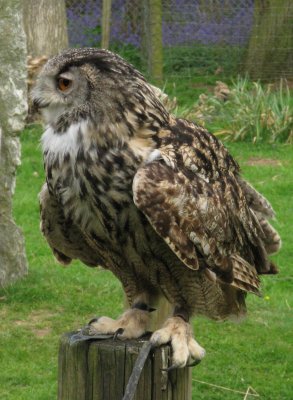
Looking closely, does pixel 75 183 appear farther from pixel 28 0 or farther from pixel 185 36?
pixel 185 36

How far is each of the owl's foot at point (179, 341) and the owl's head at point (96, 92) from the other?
771 mm

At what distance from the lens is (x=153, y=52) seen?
13.4m

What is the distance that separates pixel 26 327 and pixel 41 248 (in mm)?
1649

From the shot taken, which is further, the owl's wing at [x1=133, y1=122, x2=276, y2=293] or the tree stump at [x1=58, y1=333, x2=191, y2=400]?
the owl's wing at [x1=133, y1=122, x2=276, y2=293]

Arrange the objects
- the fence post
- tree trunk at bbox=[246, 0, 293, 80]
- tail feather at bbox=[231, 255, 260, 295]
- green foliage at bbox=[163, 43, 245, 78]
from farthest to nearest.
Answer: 1. green foliage at bbox=[163, 43, 245, 78]
2. tree trunk at bbox=[246, 0, 293, 80]
3. the fence post
4. tail feather at bbox=[231, 255, 260, 295]

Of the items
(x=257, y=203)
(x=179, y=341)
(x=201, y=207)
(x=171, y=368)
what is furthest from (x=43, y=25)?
(x=171, y=368)

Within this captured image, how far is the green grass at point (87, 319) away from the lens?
5.98 meters

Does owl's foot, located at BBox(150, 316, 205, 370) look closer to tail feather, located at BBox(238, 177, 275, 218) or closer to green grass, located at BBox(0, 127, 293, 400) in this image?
tail feather, located at BBox(238, 177, 275, 218)

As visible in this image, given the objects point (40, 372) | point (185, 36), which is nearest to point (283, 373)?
point (40, 372)

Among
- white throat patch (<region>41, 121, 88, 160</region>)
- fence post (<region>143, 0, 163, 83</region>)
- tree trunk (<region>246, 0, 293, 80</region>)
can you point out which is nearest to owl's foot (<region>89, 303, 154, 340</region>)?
white throat patch (<region>41, 121, 88, 160</region>)

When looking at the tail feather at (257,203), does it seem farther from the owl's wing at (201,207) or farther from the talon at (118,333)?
the talon at (118,333)

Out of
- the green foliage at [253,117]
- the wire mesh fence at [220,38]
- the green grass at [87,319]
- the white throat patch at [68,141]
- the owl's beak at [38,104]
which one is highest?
the owl's beak at [38,104]

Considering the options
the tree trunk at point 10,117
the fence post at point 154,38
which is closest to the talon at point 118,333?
the tree trunk at point 10,117

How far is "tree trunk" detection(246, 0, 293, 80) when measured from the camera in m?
14.4
